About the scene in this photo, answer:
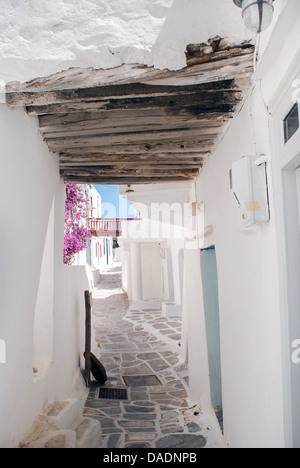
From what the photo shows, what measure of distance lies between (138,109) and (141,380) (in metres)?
5.22

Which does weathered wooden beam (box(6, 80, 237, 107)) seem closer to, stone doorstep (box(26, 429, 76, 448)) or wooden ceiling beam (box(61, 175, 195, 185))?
wooden ceiling beam (box(61, 175, 195, 185))

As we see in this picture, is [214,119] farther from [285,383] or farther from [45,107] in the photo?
[285,383]

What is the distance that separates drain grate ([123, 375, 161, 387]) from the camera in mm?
6223

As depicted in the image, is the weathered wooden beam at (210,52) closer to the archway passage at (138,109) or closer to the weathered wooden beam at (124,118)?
the archway passage at (138,109)

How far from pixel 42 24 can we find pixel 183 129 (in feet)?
4.95

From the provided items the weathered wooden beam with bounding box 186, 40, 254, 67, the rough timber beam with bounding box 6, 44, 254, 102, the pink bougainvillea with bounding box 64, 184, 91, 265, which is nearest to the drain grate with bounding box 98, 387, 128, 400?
the pink bougainvillea with bounding box 64, 184, 91, 265

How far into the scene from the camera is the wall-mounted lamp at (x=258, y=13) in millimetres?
1564

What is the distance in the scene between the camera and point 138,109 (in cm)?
273

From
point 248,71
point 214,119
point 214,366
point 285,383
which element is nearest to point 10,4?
point 248,71

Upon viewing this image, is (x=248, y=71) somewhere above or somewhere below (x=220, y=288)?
above

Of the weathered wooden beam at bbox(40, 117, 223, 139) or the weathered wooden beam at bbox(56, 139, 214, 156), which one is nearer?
the weathered wooden beam at bbox(40, 117, 223, 139)

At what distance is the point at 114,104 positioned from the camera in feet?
8.57

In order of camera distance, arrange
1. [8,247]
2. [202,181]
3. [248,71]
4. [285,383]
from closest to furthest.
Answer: [285,383] < [248,71] < [8,247] < [202,181]

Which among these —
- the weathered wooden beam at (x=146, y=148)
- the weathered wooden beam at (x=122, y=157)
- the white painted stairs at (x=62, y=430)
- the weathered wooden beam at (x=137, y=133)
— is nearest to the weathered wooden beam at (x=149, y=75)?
the weathered wooden beam at (x=137, y=133)
